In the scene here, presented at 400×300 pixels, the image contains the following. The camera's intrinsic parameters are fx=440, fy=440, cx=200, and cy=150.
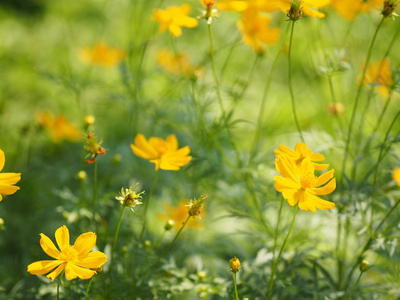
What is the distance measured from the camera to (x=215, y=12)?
1.16 m

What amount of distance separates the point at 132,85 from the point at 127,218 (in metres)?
0.60

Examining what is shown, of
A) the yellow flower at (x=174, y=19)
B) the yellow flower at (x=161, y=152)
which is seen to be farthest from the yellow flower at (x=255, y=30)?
the yellow flower at (x=161, y=152)

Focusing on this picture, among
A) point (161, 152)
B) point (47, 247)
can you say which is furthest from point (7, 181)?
point (161, 152)

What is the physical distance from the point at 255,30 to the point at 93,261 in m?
1.05

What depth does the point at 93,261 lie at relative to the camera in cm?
90

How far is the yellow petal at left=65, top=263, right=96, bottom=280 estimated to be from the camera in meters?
0.87

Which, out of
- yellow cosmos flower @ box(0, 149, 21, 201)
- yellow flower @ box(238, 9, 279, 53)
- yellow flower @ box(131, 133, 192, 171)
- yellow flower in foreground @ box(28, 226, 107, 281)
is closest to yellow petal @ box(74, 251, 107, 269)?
yellow flower in foreground @ box(28, 226, 107, 281)

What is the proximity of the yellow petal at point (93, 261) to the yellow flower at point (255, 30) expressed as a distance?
0.95 m

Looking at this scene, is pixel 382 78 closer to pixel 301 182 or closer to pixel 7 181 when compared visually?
pixel 301 182

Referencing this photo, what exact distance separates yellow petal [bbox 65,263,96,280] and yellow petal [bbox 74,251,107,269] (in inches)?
0.5

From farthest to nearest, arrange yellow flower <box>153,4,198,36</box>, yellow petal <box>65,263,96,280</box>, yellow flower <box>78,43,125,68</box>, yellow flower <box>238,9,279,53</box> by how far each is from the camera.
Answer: yellow flower <box>78,43,125,68</box>, yellow flower <box>238,9,279,53</box>, yellow flower <box>153,4,198,36</box>, yellow petal <box>65,263,96,280</box>

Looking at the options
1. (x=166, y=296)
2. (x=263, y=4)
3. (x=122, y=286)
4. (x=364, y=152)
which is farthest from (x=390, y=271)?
(x=263, y=4)

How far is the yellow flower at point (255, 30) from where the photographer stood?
4.97 ft

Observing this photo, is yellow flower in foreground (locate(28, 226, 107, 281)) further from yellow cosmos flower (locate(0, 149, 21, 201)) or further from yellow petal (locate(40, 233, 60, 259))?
yellow cosmos flower (locate(0, 149, 21, 201))
